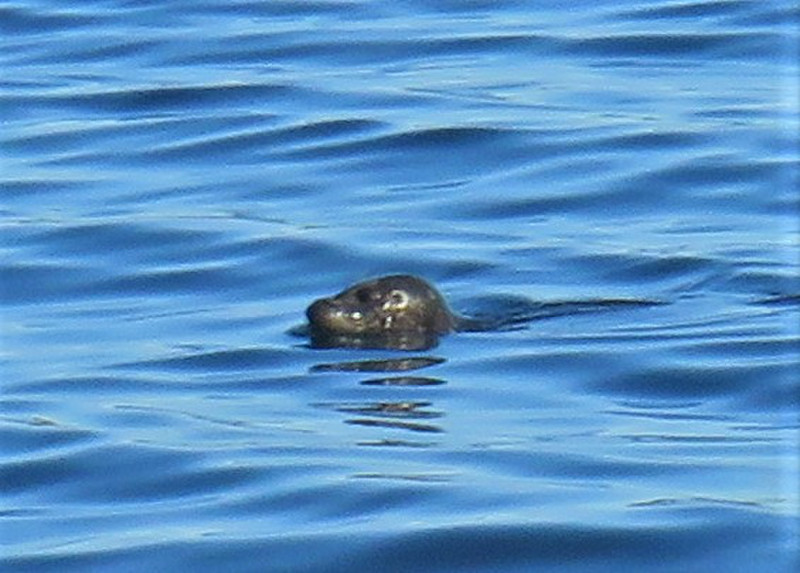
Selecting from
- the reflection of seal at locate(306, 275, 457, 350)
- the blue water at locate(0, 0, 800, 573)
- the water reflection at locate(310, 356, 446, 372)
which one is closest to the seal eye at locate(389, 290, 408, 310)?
the reflection of seal at locate(306, 275, 457, 350)

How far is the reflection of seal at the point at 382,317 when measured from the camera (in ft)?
50.8

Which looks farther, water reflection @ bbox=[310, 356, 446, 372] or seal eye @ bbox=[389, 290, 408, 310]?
seal eye @ bbox=[389, 290, 408, 310]

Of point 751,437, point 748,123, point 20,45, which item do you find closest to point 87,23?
point 20,45

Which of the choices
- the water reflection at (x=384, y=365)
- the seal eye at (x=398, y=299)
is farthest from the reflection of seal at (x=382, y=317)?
the water reflection at (x=384, y=365)

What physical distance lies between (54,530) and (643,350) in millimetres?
3784

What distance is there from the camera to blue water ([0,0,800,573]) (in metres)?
11.6

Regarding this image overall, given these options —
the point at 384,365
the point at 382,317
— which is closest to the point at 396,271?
the point at 382,317

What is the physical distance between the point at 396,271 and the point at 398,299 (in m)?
1.86

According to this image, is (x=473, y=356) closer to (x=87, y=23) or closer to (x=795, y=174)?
(x=795, y=174)

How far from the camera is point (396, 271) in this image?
17469 millimetres

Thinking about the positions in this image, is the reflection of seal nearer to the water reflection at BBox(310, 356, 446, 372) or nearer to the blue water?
the blue water

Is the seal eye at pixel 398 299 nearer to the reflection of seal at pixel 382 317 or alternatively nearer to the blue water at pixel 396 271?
the reflection of seal at pixel 382 317

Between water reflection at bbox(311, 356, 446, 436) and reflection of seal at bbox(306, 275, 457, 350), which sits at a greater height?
reflection of seal at bbox(306, 275, 457, 350)

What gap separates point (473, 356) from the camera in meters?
14.9
